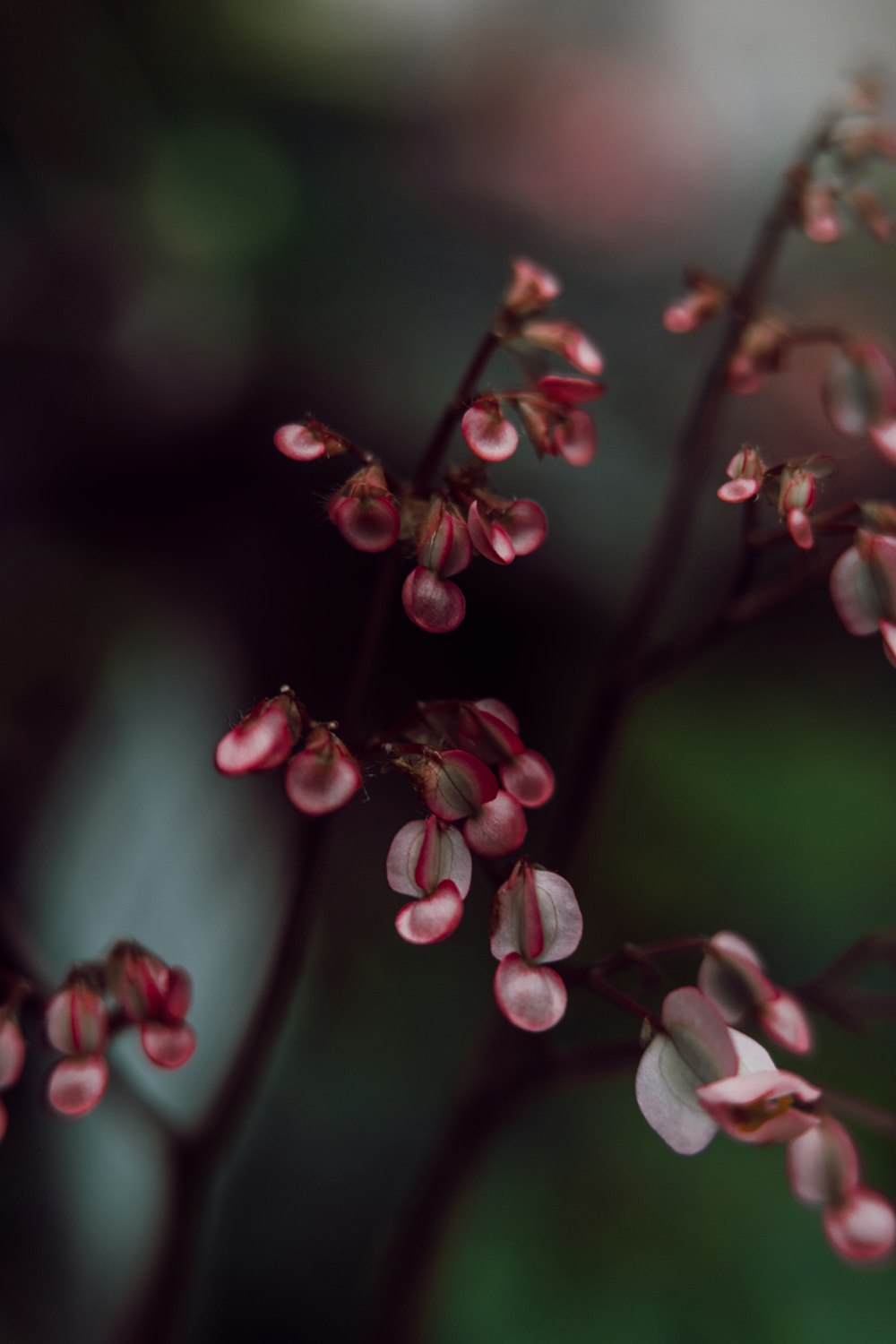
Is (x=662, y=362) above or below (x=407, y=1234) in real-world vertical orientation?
above

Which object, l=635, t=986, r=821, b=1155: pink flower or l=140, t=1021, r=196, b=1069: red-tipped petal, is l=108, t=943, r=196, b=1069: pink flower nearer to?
l=140, t=1021, r=196, b=1069: red-tipped petal

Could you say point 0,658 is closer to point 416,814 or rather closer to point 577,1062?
point 416,814

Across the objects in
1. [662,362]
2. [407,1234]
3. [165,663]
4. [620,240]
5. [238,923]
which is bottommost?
[407,1234]

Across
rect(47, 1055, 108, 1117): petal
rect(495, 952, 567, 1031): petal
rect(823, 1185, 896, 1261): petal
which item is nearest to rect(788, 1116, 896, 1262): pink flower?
rect(823, 1185, 896, 1261): petal

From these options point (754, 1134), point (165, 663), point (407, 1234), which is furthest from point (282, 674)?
point (754, 1134)

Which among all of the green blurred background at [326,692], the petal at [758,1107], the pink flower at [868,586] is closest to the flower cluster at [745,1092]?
the petal at [758,1107]

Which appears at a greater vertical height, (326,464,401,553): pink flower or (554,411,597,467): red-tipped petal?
(554,411,597,467): red-tipped petal

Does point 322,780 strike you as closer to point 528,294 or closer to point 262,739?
point 262,739

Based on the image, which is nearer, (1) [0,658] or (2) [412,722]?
(2) [412,722]

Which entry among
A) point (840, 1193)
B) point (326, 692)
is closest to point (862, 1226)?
point (840, 1193)
